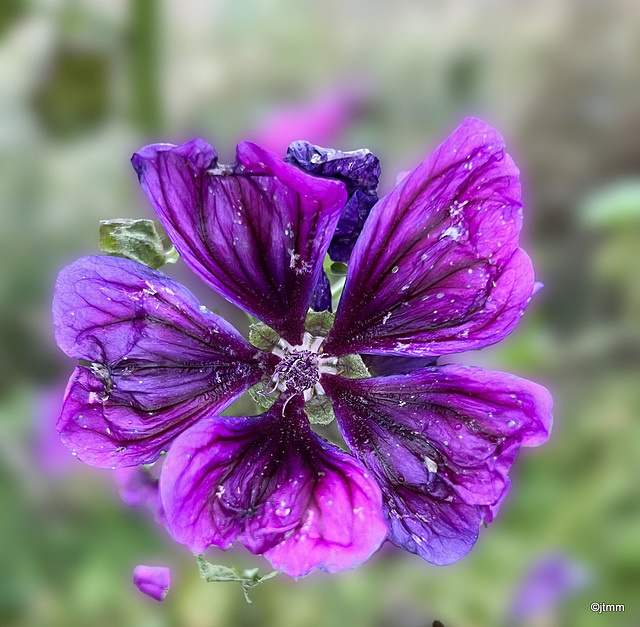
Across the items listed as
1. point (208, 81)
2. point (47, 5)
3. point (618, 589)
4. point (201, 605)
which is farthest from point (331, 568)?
point (208, 81)

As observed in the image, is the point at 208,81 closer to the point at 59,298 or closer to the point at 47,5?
the point at 47,5

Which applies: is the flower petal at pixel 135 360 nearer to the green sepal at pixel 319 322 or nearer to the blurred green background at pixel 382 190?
the green sepal at pixel 319 322

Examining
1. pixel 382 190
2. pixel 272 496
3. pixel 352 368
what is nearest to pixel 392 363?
pixel 352 368

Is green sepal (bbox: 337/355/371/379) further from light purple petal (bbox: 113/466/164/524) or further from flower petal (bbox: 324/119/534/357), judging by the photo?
light purple petal (bbox: 113/466/164/524)

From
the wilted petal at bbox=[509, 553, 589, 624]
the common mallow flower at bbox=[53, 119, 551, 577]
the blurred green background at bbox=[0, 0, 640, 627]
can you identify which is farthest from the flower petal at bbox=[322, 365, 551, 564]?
the wilted petal at bbox=[509, 553, 589, 624]

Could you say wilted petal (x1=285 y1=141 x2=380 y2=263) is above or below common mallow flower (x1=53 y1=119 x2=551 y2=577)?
above
